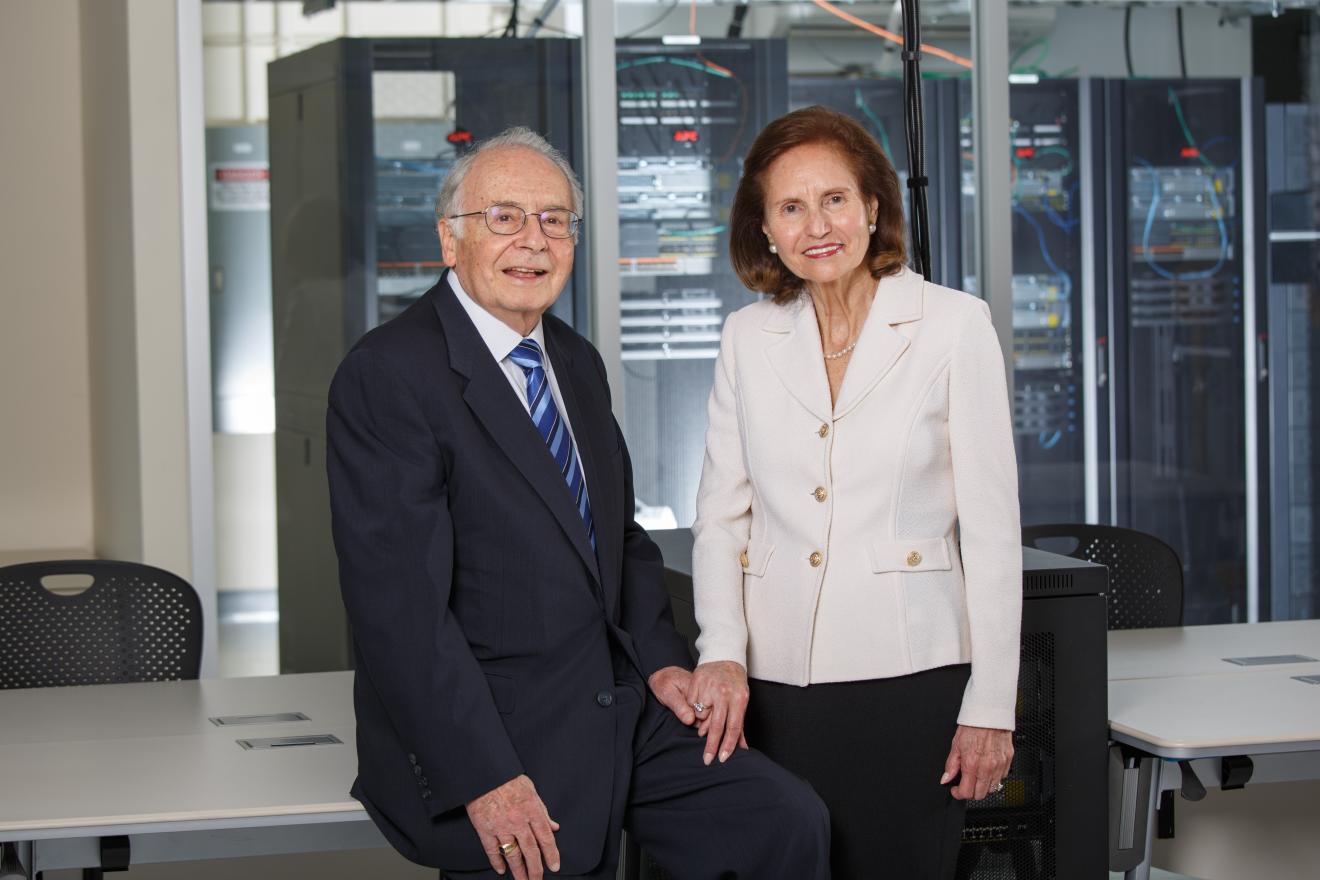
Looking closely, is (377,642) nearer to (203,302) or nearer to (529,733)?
(529,733)

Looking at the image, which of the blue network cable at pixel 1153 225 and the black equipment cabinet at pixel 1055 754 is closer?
the black equipment cabinet at pixel 1055 754

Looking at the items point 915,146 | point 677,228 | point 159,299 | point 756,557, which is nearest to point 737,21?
point 677,228

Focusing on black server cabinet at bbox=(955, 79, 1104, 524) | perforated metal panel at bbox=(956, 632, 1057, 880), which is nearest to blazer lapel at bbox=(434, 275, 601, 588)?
perforated metal panel at bbox=(956, 632, 1057, 880)

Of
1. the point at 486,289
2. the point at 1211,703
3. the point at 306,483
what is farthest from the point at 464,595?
the point at 306,483

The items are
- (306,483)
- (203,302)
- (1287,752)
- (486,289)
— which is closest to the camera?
(486,289)

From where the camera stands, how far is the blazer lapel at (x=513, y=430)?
6.03 feet

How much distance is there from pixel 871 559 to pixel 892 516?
0.20ft

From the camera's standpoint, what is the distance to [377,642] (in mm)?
1779

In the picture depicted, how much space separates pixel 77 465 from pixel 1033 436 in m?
2.80

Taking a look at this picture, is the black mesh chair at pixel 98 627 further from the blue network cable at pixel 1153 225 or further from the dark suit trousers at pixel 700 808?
the blue network cable at pixel 1153 225

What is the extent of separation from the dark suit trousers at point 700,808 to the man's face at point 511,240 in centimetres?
51

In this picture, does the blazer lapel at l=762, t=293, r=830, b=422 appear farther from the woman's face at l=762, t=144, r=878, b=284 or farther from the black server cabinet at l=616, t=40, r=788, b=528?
the black server cabinet at l=616, t=40, r=788, b=528

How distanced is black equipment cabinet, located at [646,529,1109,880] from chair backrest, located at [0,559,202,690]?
1.51m

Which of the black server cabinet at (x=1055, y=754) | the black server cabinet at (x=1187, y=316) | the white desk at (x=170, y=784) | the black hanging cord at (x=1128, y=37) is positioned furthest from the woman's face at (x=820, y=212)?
the black hanging cord at (x=1128, y=37)
